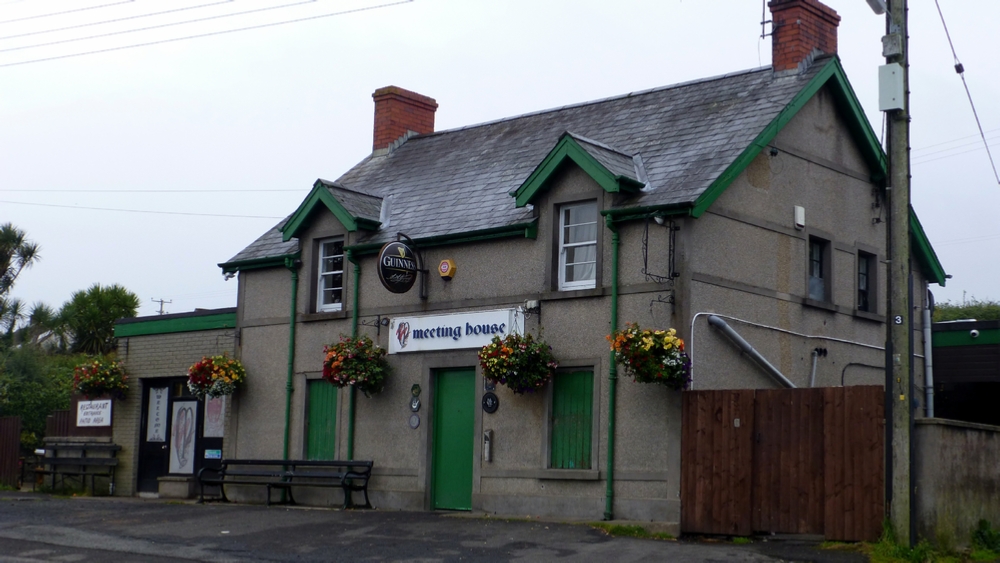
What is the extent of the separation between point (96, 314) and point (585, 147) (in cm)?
2978

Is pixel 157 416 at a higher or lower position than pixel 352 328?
lower

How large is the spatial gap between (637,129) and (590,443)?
18.7 feet

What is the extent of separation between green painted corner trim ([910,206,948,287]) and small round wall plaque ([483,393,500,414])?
8224 mm

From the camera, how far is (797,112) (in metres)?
17.9

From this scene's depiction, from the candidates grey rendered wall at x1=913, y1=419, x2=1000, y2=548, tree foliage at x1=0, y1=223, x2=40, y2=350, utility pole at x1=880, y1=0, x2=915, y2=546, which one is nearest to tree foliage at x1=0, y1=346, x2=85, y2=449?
tree foliage at x1=0, y1=223, x2=40, y2=350

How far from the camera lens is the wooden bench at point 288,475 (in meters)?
18.9

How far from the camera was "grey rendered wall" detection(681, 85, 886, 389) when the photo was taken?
52.6 ft

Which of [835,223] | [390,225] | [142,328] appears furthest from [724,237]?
[142,328]

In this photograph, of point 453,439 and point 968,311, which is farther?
point 968,311

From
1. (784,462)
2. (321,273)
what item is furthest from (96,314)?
(784,462)

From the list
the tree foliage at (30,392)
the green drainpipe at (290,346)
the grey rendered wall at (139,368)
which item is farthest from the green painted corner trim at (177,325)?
the tree foliage at (30,392)

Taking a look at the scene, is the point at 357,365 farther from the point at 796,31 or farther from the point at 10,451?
the point at 10,451

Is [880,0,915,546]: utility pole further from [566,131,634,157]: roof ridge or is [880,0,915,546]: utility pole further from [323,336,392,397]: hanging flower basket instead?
[323,336,392,397]: hanging flower basket

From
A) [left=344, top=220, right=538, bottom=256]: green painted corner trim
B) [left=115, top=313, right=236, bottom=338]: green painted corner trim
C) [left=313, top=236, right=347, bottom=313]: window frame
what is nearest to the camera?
[left=344, top=220, right=538, bottom=256]: green painted corner trim
